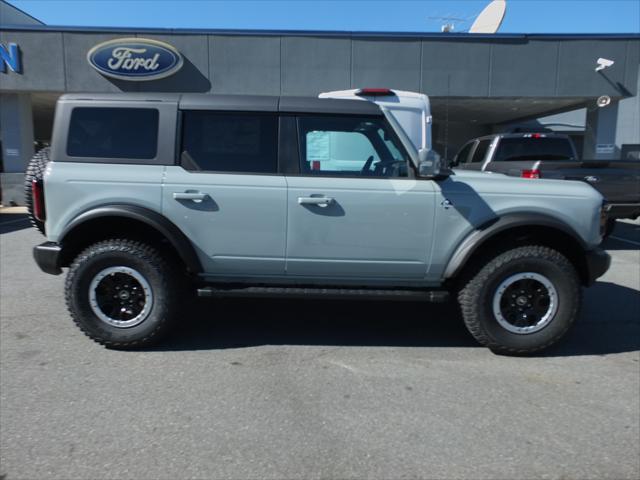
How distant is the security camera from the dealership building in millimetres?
47

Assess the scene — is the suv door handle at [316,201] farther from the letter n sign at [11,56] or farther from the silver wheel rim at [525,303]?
the letter n sign at [11,56]

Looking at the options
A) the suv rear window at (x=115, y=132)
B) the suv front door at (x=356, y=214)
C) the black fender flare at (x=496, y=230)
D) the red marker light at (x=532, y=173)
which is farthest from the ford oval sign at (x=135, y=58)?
the black fender flare at (x=496, y=230)

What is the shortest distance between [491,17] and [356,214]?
16.3m

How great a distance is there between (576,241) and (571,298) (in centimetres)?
47

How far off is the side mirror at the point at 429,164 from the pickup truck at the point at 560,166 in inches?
171

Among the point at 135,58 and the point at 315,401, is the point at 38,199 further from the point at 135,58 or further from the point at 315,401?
the point at 135,58

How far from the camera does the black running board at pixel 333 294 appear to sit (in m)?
4.00

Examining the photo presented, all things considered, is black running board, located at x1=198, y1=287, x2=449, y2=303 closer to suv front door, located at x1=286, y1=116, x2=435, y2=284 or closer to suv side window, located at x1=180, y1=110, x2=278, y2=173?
suv front door, located at x1=286, y1=116, x2=435, y2=284

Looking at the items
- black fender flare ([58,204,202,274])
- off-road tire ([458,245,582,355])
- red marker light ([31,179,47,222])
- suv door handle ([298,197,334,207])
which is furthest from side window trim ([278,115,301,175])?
red marker light ([31,179,47,222])

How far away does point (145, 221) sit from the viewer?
12.6 ft

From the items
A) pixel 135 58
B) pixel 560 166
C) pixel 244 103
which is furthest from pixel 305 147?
pixel 135 58

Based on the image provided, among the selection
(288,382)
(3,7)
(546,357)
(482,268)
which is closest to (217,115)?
(288,382)

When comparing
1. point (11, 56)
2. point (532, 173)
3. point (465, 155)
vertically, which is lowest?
point (532, 173)

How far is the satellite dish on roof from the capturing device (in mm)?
16781
